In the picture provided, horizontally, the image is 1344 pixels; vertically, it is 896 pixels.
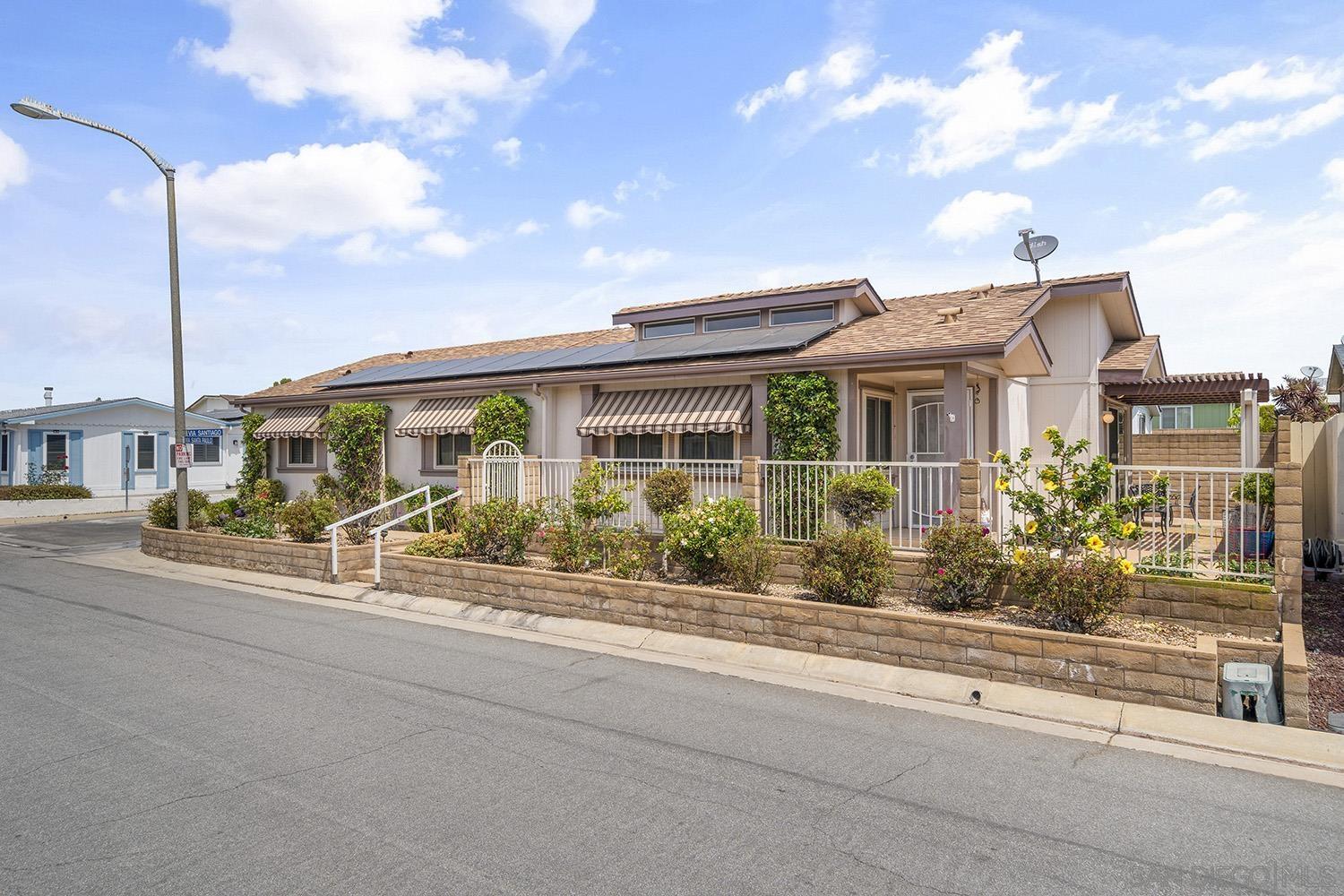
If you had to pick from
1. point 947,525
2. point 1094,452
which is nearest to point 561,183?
point 947,525

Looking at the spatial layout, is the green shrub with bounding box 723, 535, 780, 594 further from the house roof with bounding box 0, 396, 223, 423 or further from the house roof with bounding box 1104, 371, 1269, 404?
the house roof with bounding box 0, 396, 223, 423

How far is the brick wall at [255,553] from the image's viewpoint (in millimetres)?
12820

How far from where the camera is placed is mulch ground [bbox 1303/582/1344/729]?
6.32m

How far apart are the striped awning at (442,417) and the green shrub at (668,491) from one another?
6.33 m

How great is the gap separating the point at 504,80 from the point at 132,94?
6051 millimetres

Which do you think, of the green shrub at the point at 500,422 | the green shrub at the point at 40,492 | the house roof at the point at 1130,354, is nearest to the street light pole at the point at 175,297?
the green shrub at the point at 500,422

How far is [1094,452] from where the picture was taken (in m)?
14.6

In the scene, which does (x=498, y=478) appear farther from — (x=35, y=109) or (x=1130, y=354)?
(x=1130, y=354)

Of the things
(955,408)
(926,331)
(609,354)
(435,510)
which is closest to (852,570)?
(955,408)

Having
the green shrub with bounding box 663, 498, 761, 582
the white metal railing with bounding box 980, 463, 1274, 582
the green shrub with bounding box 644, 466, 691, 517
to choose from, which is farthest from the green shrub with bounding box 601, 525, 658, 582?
the white metal railing with bounding box 980, 463, 1274, 582

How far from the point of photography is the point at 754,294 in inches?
606

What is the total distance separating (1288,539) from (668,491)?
6909 millimetres

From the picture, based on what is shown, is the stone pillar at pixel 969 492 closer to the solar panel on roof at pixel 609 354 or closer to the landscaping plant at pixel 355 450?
the solar panel on roof at pixel 609 354

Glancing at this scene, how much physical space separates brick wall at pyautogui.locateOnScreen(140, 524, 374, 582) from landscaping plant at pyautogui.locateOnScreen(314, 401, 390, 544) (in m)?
3.15
